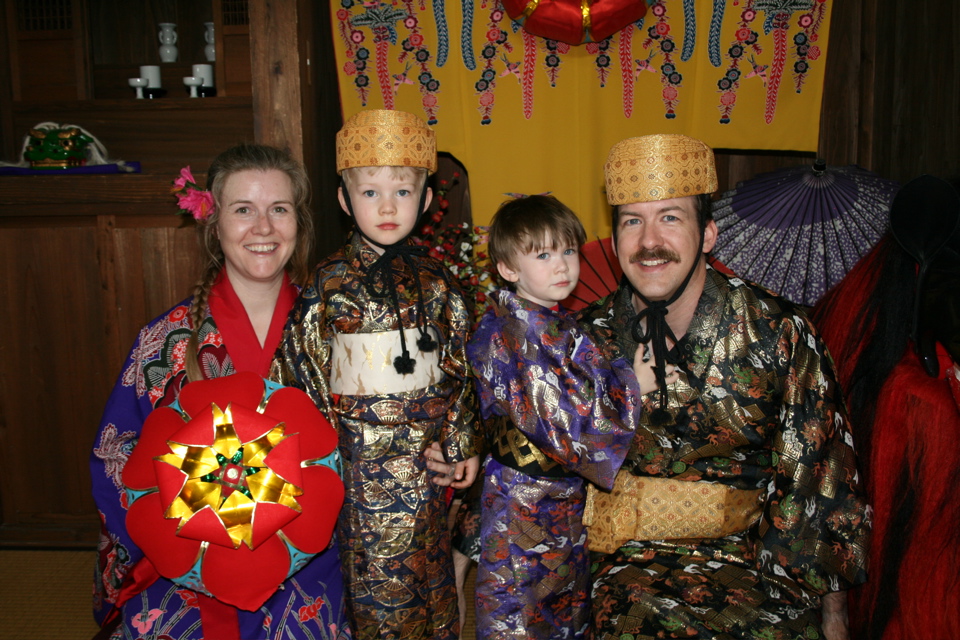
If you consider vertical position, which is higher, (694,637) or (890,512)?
(890,512)

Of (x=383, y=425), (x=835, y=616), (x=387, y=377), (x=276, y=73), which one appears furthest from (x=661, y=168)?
(x=276, y=73)

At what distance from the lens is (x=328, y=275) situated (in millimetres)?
2004

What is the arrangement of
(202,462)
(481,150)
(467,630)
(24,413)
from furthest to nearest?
(481,150), (24,413), (467,630), (202,462)

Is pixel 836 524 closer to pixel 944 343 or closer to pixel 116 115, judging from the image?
pixel 944 343

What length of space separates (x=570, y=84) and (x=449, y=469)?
1914mm

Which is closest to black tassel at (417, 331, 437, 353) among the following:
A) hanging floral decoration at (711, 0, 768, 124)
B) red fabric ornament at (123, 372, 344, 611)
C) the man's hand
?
red fabric ornament at (123, 372, 344, 611)

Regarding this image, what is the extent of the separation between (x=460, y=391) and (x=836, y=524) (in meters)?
1.09

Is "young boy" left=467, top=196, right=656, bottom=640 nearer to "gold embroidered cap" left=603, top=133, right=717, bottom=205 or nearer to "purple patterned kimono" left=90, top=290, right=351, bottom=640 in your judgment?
"gold embroidered cap" left=603, top=133, right=717, bottom=205

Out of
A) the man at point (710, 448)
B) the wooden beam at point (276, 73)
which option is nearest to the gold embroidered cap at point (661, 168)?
the man at point (710, 448)

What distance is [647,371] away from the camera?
6.13ft

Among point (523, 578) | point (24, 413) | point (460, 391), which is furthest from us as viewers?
point (24, 413)

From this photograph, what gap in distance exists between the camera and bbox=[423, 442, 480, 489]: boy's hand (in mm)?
1983

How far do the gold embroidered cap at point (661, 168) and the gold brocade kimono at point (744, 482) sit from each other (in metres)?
0.29

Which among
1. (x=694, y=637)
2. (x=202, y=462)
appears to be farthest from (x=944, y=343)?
(x=202, y=462)
